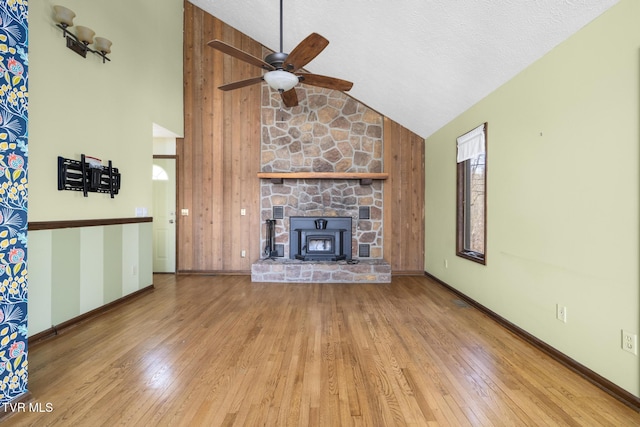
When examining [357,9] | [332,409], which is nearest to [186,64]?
[357,9]

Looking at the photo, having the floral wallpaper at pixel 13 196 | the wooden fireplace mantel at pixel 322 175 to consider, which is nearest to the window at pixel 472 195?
the wooden fireplace mantel at pixel 322 175

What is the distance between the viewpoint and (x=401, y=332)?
288 cm

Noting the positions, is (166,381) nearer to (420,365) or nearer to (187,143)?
(420,365)

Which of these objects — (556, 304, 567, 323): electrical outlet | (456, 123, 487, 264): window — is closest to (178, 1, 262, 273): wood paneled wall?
(456, 123, 487, 264): window

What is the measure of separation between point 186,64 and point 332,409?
5.77 meters

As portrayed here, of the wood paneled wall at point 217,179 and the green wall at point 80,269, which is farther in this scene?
the wood paneled wall at point 217,179

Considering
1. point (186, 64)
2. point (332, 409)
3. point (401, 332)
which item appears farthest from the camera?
point (186, 64)

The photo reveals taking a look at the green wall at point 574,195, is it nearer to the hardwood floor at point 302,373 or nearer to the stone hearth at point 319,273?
the hardwood floor at point 302,373

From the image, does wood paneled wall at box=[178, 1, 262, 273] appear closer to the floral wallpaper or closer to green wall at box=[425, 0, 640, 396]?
the floral wallpaper

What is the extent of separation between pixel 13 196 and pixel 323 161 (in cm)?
426

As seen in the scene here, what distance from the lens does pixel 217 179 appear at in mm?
5410

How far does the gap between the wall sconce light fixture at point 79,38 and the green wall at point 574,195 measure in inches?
166

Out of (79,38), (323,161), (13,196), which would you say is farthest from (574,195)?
(79,38)

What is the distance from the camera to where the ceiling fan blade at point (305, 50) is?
8.26 ft
